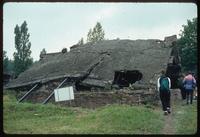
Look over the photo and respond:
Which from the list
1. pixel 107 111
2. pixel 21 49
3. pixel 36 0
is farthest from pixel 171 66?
pixel 21 49

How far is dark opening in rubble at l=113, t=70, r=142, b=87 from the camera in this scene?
1928cm

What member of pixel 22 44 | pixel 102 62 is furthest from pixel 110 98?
pixel 22 44

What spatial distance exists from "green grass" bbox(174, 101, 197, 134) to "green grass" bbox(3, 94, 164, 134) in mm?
479

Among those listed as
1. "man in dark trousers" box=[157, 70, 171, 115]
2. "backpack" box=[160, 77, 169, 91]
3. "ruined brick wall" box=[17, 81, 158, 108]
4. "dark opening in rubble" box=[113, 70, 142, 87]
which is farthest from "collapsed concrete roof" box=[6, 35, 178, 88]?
"backpack" box=[160, 77, 169, 91]

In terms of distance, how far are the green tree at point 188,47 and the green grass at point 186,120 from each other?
1871cm

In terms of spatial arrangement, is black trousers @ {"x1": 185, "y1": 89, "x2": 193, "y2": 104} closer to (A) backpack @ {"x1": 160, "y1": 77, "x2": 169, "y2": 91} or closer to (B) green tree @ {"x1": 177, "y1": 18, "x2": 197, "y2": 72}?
(A) backpack @ {"x1": 160, "y1": 77, "x2": 169, "y2": 91}

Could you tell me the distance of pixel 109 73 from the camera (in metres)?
19.4

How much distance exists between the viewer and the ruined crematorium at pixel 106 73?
1677cm

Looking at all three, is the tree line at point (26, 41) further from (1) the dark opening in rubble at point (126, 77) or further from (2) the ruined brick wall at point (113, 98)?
(2) the ruined brick wall at point (113, 98)

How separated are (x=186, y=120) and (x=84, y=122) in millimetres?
2842

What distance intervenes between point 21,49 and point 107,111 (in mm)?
35474

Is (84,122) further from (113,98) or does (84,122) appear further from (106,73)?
(106,73)

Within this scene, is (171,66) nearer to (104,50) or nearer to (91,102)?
(104,50)

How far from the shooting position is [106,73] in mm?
19453
